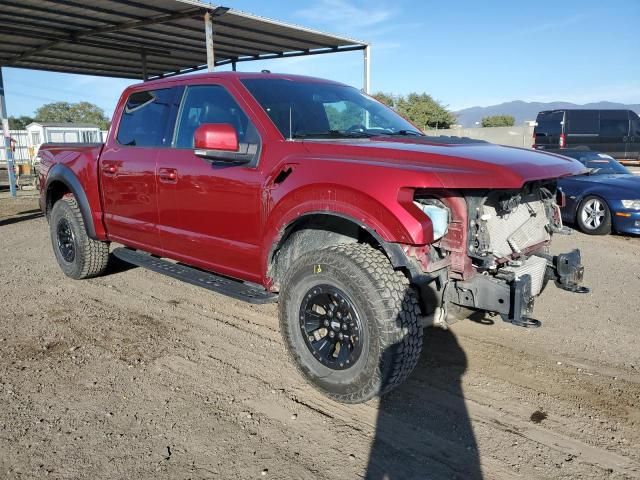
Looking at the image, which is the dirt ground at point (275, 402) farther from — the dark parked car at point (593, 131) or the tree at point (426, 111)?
the tree at point (426, 111)

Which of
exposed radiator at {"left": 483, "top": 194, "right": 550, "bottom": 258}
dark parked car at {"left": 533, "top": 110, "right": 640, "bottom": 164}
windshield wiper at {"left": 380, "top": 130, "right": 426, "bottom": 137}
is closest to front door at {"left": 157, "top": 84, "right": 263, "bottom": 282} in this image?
windshield wiper at {"left": 380, "top": 130, "right": 426, "bottom": 137}

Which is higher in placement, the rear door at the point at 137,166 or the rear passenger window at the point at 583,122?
the rear passenger window at the point at 583,122

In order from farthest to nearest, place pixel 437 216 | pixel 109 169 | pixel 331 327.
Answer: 1. pixel 109 169
2. pixel 331 327
3. pixel 437 216

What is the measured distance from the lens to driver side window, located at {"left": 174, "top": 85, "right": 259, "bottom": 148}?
149 inches

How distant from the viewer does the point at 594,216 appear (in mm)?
8695

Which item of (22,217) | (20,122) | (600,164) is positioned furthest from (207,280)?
(20,122)

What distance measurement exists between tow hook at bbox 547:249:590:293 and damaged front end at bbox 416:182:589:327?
0.13ft

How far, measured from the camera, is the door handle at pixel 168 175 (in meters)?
4.17

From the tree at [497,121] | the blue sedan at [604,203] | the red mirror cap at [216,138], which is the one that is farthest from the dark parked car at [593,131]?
the tree at [497,121]

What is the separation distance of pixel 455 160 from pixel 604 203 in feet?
22.6

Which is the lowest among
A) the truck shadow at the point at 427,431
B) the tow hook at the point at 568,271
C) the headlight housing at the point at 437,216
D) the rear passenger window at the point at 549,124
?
the truck shadow at the point at 427,431

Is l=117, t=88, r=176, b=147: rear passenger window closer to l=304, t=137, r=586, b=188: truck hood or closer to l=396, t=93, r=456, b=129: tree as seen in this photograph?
l=304, t=137, r=586, b=188: truck hood

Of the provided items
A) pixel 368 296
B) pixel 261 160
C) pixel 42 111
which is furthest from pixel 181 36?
pixel 42 111

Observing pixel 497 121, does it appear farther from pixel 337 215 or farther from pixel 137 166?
pixel 337 215
